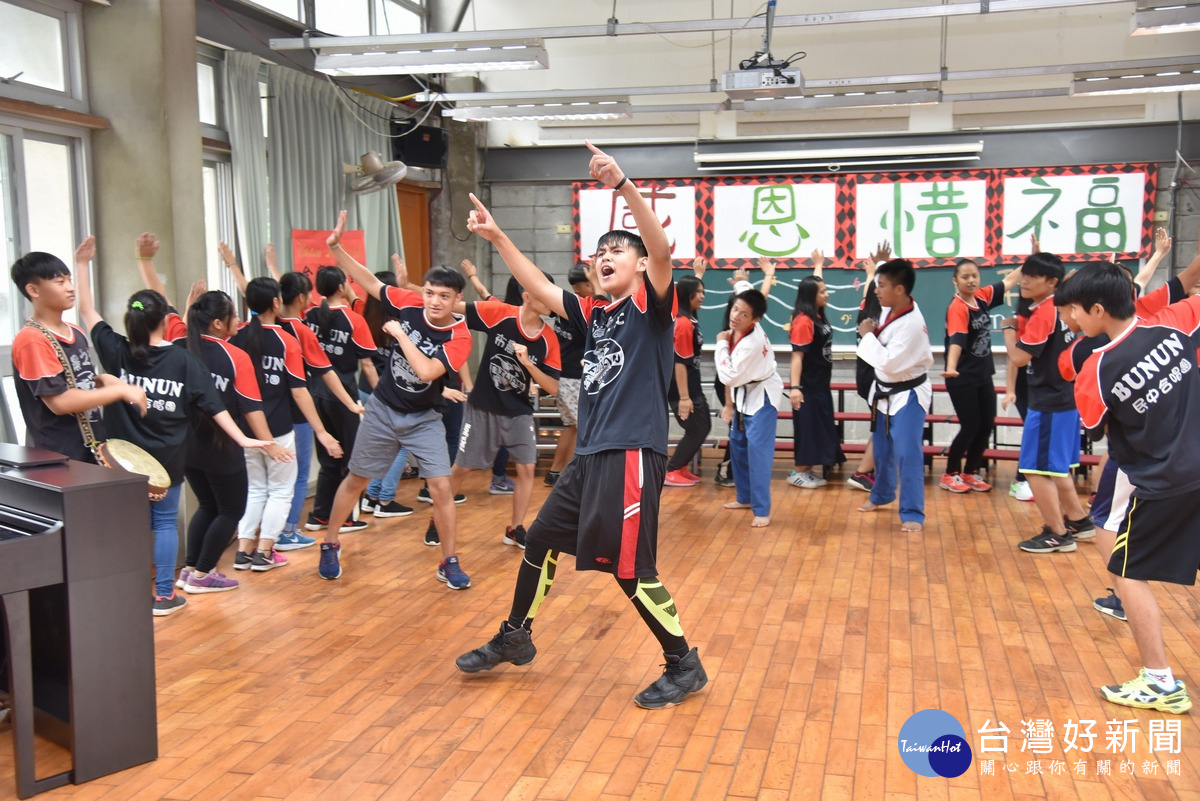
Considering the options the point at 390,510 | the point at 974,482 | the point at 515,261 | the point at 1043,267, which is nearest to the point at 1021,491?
the point at 974,482

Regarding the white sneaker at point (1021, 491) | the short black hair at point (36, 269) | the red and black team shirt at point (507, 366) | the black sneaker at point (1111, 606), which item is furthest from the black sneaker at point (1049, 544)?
the short black hair at point (36, 269)

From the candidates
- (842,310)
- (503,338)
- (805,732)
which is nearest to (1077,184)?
(842,310)

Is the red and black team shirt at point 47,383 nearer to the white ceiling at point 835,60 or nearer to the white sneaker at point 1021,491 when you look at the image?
the white ceiling at point 835,60

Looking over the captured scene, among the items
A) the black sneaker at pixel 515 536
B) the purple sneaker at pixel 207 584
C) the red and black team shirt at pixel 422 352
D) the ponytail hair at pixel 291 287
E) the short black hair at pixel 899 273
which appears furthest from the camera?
the short black hair at pixel 899 273

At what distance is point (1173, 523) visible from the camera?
3.15m

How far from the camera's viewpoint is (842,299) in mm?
9188

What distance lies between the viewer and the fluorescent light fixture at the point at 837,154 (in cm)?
872

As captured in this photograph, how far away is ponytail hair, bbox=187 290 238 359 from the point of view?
4605mm

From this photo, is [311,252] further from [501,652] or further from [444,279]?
[501,652]

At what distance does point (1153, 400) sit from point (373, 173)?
5955mm

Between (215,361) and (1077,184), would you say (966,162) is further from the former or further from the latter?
(215,361)

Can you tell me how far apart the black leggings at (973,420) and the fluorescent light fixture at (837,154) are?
266cm

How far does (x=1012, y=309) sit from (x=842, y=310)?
4.74 feet

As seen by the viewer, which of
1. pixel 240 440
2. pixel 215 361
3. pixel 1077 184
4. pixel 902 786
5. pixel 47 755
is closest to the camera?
pixel 902 786
